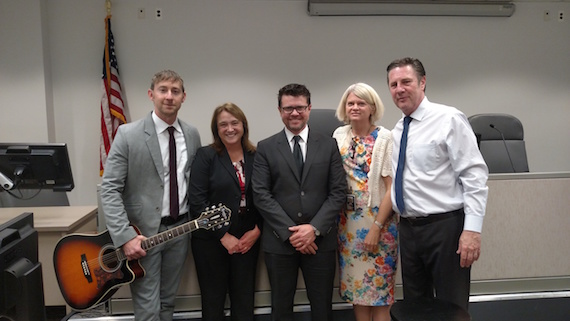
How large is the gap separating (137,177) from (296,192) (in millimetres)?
816

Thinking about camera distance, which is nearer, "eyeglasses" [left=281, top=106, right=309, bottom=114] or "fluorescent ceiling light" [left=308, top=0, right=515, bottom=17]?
"eyeglasses" [left=281, top=106, right=309, bottom=114]

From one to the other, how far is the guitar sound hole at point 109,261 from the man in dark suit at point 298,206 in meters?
0.75

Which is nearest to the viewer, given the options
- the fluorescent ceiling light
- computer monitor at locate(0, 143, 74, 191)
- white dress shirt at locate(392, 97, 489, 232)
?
white dress shirt at locate(392, 97, 489, 232)

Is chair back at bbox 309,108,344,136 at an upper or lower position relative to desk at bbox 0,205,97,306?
upper

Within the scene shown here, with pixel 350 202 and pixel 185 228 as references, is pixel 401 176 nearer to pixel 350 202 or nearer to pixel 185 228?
pixel 350 202

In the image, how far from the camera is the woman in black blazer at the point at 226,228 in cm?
204

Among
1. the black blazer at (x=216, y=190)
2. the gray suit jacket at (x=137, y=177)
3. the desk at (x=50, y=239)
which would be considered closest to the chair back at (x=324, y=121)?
the black blazer at (x=216, y=190)

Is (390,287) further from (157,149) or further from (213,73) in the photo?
(213,73)

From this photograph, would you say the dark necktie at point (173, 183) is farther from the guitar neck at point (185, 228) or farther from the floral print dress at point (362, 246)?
the floral print dress at point (362, 246)

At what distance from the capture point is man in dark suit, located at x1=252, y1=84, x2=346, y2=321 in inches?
76.5

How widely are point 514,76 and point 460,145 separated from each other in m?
4.25

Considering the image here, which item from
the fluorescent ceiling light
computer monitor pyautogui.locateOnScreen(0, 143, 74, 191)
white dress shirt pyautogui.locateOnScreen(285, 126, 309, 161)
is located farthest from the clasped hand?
the fluorescent ceiling light

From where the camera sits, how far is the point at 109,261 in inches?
78.0

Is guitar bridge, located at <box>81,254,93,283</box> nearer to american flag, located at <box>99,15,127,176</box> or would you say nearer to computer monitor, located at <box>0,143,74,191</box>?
computer monitor, located at <box>0,143,74,191</box>
